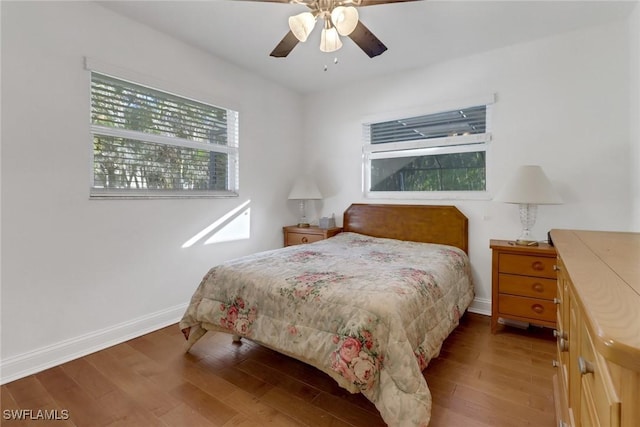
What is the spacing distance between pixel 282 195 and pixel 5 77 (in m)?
2.61

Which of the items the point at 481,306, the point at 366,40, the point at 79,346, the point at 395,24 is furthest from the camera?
the point at 481,306

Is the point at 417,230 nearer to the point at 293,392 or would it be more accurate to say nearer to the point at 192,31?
the point at 293,392

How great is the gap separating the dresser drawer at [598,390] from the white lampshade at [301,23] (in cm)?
192

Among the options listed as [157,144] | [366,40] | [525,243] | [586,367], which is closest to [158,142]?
[157,144]

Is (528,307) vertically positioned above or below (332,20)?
below

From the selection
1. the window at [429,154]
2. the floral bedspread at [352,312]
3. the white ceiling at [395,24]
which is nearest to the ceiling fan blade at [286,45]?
the white ceiling at [395,24]

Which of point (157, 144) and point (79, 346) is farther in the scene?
point (157, 144)

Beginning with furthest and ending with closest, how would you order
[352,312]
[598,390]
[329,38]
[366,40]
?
[366,40]
[329,38]
[352,312]
[598,390]

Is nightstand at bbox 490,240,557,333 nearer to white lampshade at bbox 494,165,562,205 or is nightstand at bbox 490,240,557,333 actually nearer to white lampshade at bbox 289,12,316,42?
white lampshade at bbox 494,165,562,205

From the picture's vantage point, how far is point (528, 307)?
2.42 meters

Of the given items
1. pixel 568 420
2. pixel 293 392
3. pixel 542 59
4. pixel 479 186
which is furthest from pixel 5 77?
pixel 542 59

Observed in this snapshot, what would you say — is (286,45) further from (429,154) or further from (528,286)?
(528,286)

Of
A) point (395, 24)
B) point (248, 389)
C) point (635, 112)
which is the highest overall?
point (395, 24)

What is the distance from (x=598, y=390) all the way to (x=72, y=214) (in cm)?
282
